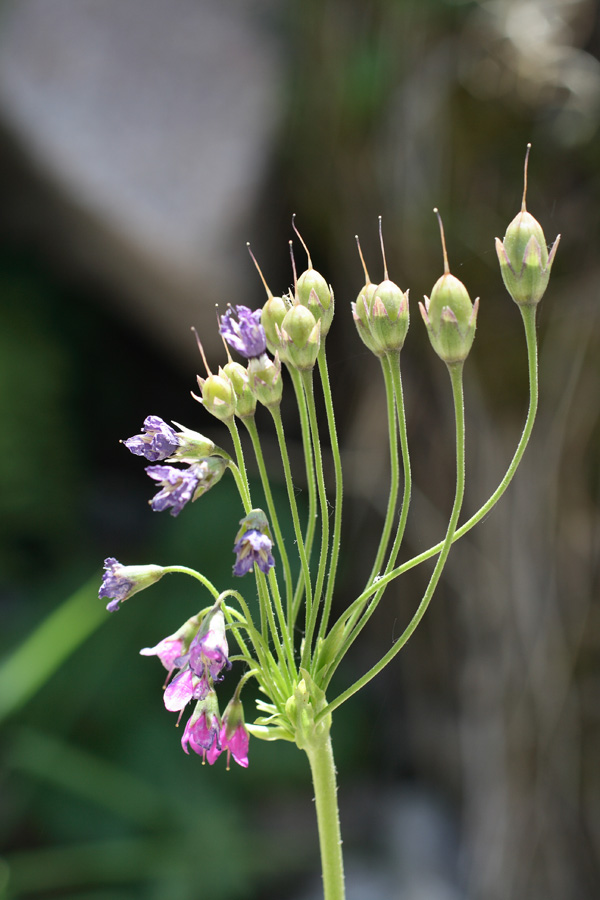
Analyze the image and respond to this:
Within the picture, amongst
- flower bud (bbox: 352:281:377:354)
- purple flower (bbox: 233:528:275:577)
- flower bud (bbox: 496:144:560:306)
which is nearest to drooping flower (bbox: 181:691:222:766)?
purple flower (bbox: 233:528:275:577)

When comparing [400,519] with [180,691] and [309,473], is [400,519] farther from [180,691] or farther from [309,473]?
[180,691]

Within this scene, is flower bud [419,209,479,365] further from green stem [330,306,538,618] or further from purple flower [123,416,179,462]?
purple flower [123,416,179,462]

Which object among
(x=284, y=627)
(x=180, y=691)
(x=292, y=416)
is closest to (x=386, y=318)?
(x=284, y=627)

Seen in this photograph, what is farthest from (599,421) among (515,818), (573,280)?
(515,818)

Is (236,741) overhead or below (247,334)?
below

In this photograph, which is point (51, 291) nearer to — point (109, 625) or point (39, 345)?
point (39, 345)

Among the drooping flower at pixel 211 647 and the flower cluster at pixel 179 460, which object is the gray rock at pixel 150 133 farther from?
the drooping flower at pixel 211 647
